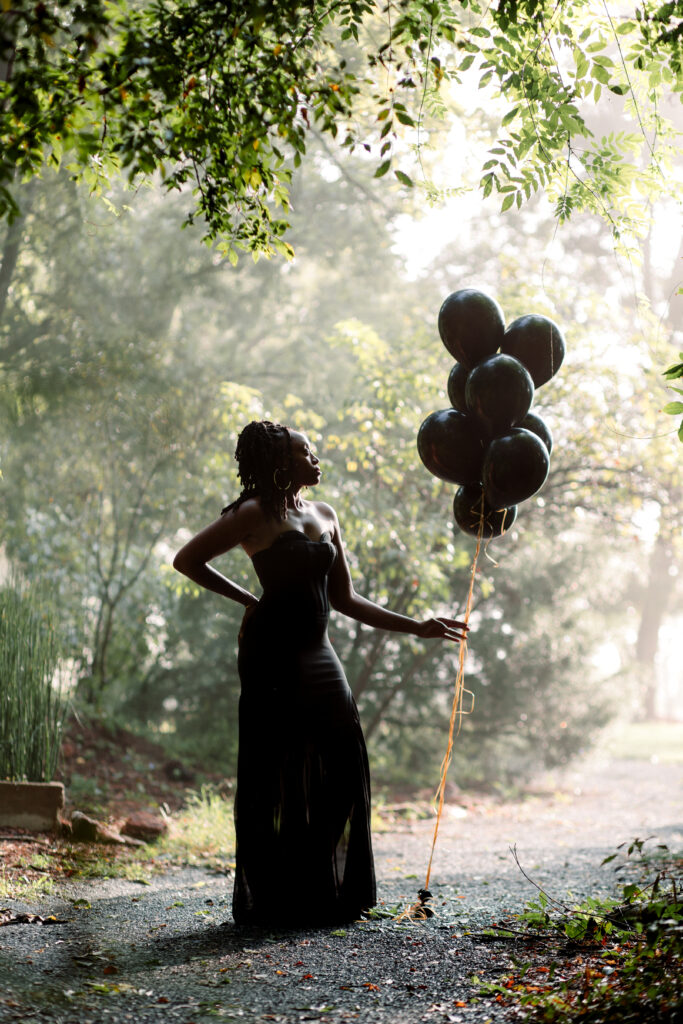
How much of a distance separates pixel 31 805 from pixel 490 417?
138 inches

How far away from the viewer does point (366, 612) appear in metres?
4.07

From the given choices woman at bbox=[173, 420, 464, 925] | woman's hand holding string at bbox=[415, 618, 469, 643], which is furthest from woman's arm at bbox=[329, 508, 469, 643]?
woman at bbox=[173, 420, 464, 925]

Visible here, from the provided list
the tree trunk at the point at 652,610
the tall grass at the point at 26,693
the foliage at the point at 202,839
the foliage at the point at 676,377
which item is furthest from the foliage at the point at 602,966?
the tree trunk at the point at 652,610

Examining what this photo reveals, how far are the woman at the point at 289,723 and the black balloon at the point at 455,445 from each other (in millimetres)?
579

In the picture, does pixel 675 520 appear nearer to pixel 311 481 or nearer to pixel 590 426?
pixel 590 426

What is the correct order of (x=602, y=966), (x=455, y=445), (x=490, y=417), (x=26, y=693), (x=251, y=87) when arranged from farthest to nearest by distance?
1. (x=26, y=693)
2. (x=455, y=445)
3. (x=490, y=417)
4. (x=251, y=87)
5. (x=602, y=966)

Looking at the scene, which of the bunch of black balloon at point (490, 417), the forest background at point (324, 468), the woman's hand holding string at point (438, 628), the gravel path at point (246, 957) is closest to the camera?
the gravel path at point (246, 957)

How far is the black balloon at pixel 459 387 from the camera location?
4062mm

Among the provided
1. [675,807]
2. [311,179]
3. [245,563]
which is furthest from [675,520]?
[311,179]

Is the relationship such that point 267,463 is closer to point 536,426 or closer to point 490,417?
point 490,417

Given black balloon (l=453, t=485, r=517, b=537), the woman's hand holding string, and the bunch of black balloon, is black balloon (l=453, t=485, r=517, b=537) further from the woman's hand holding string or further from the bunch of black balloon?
the woman's hand holding string

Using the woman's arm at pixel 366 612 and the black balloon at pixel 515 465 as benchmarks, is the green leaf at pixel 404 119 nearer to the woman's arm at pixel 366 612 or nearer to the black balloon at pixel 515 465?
the black balloon at pixel 515 465

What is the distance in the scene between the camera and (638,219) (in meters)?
4.38

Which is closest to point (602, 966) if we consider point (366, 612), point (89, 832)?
point (366, 612)
